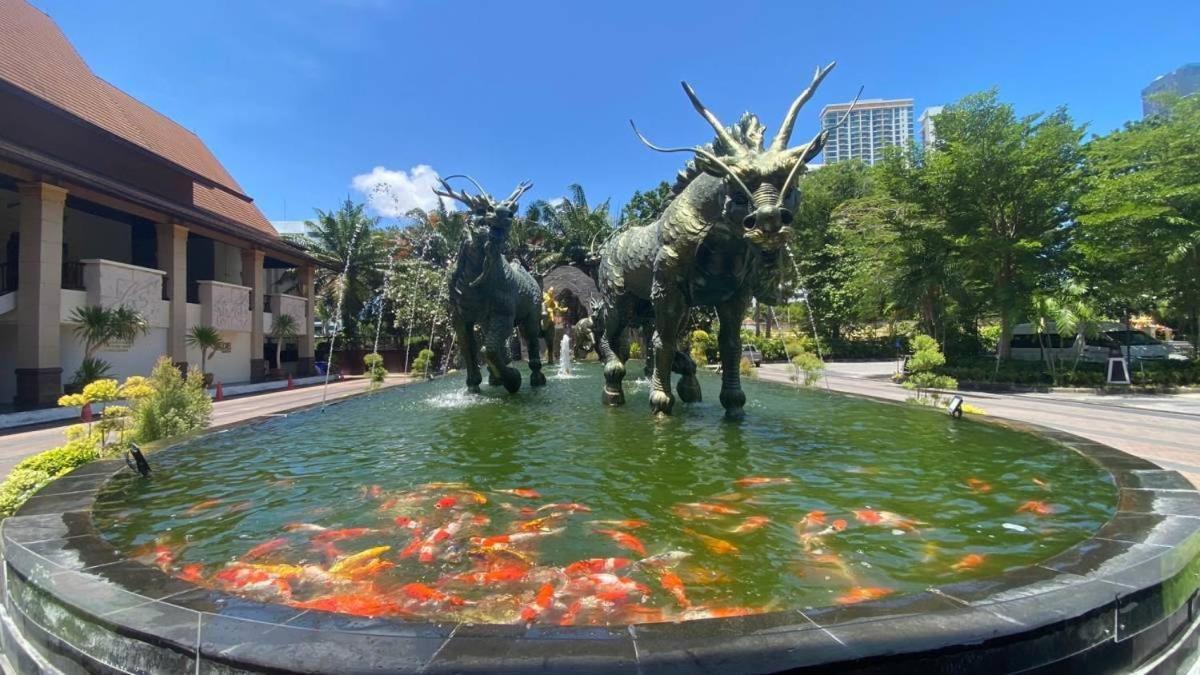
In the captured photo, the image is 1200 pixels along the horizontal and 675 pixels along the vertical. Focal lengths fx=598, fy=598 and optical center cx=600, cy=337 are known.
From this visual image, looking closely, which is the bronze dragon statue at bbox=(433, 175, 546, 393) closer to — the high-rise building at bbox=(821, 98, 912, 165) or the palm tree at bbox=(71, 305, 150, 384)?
the palm tree at bbox=(71, 305, 150, 384)

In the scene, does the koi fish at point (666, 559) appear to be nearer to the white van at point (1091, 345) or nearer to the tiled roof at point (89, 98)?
the tiled roof at point (89, 98)

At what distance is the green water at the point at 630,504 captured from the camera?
2721 millimetres

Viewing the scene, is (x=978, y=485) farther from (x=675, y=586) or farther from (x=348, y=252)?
(x=348, y=252)

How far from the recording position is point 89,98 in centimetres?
2244

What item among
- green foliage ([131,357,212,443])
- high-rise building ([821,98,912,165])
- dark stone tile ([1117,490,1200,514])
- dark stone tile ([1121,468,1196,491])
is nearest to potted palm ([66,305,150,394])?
green foliage ([131,357,212,443])

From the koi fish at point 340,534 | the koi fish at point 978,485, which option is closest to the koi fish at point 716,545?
the koi fish at point 340,534

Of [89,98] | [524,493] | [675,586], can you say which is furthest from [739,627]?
Answer: [89,98]

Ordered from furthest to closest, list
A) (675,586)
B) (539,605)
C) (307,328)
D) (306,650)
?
1. (307,328)
2. (675,586)
3. (539,605)
4. (306,650)

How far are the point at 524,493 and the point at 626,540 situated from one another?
1.16 m

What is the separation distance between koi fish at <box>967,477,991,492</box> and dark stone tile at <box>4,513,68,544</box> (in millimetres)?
5593

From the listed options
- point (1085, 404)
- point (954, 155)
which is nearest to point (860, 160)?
point (954, 155)

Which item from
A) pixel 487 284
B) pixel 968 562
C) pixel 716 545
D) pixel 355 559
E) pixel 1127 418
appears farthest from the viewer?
pixel 1127 418

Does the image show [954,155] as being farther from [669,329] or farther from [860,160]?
[860,160]

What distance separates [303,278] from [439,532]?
3416cm
